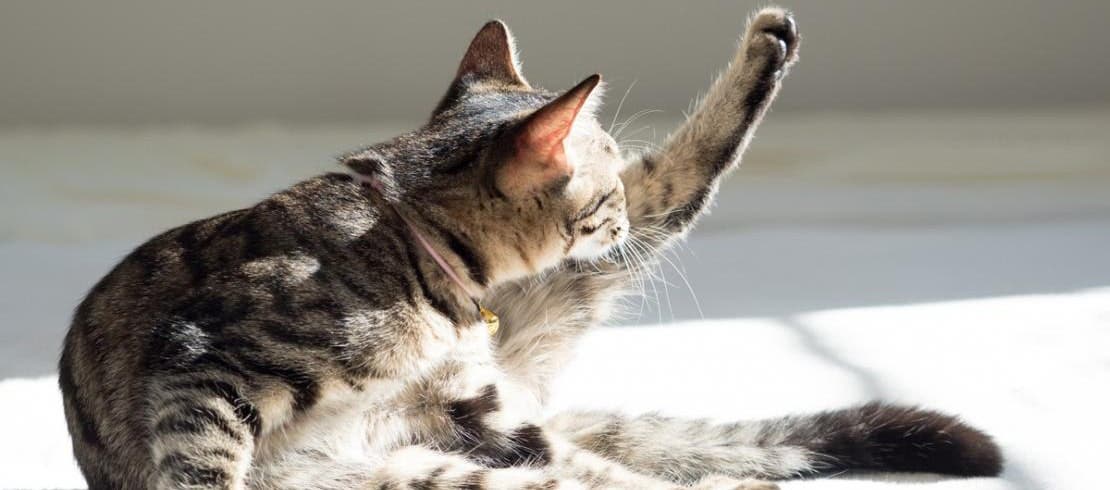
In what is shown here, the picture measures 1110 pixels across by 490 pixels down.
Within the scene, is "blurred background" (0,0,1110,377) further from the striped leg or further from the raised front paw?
the striped leg

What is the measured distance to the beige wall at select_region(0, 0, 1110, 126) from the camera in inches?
135

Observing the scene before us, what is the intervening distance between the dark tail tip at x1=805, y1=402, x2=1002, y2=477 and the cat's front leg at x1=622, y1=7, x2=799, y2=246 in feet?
1.09

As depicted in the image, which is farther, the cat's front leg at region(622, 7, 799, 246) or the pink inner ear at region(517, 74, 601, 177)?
the cat's front leg at region(622, 7, 799, 246)

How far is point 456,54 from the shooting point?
138 inches

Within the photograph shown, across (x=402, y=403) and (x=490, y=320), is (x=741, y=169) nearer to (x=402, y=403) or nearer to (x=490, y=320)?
(x=490, y=320)

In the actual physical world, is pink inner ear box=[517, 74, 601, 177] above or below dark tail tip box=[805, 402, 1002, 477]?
above

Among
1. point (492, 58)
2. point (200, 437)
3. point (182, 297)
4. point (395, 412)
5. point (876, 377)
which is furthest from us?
point (876, 377)

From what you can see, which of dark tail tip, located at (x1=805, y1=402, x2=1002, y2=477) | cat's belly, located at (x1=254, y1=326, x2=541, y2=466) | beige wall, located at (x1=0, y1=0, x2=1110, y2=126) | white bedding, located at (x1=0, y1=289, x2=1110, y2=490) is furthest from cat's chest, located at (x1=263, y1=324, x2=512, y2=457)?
beige wall, located at (x1=0, y1=0, x2=1110, y2=126)

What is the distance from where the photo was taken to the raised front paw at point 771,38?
1892mm

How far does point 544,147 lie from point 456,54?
203 cm

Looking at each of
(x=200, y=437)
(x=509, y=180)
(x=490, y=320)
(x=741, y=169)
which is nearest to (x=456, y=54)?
(x=741, y=169)

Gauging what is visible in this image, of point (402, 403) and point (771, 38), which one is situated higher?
point (771, 38)

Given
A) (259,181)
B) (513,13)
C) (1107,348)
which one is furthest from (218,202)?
(1107,348)

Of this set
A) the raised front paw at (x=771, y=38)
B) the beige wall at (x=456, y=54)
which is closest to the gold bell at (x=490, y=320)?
the raised front paw at (x=771, y=38)
